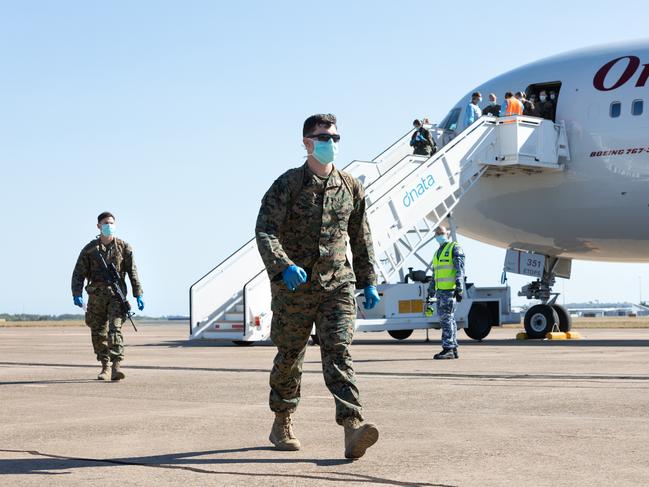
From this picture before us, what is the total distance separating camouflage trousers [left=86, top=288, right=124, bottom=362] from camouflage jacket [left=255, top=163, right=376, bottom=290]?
5.57m

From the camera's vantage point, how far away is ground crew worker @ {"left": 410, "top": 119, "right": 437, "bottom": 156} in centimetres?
2416

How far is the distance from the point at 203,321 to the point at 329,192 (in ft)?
50.4

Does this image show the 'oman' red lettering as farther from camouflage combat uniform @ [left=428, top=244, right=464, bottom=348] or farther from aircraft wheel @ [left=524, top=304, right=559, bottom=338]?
camouflage combat uniform @ [left=428, top=244, right=464, bottom=348]

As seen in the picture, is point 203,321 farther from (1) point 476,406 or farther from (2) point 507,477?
(2) point 507,477

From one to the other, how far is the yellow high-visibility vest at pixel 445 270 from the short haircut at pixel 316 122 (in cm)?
810

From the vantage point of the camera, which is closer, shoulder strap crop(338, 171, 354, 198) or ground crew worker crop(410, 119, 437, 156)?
shoulder strap crop(338, 171, 354, 198)

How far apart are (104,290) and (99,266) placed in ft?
0.88

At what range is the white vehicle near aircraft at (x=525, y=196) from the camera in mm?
21266

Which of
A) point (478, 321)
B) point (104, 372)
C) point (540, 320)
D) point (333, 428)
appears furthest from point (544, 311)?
point (333, 428)

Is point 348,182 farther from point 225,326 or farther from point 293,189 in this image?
point 225,326

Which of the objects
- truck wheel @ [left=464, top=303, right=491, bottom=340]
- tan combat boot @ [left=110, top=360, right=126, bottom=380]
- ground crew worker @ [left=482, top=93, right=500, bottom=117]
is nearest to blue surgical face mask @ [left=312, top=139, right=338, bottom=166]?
tan combat boot @ [left=110, top=360, right=126, bottom=380]

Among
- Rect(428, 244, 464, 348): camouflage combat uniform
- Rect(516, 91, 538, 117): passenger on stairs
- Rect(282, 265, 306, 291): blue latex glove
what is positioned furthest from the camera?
Rect(516, 91, 538, 117): passenger on stairs

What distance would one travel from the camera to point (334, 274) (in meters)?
6.54

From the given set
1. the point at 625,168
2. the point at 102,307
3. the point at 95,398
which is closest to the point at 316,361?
the point at 102,307
